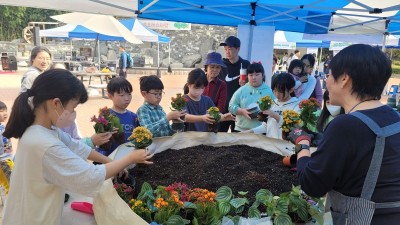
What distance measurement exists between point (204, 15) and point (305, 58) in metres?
1.69

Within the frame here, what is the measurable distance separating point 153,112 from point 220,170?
752 millimetres

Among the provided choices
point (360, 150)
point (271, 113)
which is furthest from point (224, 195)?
point (271, 113)

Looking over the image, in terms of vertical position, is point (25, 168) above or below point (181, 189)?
above

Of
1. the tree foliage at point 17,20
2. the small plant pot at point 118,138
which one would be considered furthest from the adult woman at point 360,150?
the tree foliage at point 17,20

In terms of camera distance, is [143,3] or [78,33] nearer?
[143,3]

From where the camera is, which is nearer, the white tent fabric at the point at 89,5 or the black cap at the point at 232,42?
the white tent fabric at the point at 89,5

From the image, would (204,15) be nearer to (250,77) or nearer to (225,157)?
(250,77)

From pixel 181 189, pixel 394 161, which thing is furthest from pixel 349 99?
pixel 181 189

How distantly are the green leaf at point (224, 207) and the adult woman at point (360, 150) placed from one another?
365mm

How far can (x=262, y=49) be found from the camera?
4.66m

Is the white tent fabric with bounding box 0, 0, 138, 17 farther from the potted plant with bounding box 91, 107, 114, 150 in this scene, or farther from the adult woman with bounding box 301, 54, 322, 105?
the adult woman with bounding box 301, 54, 322, 105

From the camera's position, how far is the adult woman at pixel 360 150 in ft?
3.38

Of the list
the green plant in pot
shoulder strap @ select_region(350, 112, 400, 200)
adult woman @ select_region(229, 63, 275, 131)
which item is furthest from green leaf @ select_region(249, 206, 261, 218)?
adult woman @ select_region(229, 63, 275, 131)

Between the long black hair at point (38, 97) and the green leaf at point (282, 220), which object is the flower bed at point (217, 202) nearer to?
the green leaf at point (282, 220)
